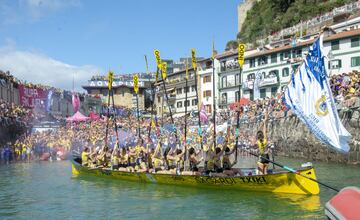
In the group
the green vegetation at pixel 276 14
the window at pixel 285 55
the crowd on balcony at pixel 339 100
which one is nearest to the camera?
the crowd on balcony at pixel 339 100

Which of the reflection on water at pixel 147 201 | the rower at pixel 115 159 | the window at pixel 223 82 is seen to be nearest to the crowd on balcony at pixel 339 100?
the reflection on water at pixel 147 201

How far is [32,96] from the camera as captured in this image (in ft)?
178

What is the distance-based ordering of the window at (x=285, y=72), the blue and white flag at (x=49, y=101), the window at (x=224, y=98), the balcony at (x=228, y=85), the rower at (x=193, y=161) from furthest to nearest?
the window at (x=224, y=98) → the balcony at (x=228, y=85) → the blue and white flag at (x=49, y=101) → the window at (x=285, y=72) → the rower at (x=193, y=161)

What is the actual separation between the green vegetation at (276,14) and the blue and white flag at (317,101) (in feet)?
174

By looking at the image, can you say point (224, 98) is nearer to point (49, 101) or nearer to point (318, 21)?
point (318, 21)

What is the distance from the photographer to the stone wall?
28703 mm

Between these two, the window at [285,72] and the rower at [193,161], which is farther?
the window at [285,72]

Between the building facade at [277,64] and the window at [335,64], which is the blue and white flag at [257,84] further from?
the window at [335,64]

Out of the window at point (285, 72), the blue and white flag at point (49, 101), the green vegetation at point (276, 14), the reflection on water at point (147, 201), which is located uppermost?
the green vegetation at point (276, 14)

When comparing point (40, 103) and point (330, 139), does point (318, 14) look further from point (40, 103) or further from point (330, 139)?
point (330, 139)

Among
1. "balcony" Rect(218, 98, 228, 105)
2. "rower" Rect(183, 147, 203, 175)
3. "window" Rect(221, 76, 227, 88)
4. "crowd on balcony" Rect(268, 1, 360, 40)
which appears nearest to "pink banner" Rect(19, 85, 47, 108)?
"balcony" Rect(218, 98, 228, 105)

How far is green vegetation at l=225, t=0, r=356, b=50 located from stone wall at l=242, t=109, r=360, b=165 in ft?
108

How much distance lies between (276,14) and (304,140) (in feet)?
162

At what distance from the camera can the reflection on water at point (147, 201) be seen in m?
15.7
